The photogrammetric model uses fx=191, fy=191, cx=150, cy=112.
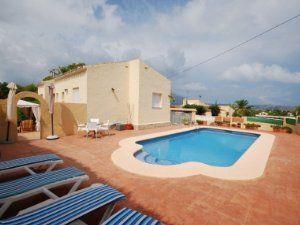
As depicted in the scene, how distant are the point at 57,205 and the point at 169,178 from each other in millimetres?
3642

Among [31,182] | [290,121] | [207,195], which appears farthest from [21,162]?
[290,121]

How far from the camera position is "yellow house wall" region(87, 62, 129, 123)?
46.1 ft

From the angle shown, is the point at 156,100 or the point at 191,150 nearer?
the point at 191,150

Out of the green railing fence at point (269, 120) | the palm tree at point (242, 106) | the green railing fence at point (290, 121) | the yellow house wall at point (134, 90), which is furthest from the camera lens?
the palm tree at point (242, 106)

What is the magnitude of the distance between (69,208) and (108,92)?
12.5m

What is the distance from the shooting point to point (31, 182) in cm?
425

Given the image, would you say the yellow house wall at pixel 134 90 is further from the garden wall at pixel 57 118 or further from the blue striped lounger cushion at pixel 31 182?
the blue striped lounger cushion at pixel 31 182

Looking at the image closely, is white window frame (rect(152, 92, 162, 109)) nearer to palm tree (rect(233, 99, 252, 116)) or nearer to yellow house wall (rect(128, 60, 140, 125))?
yellow house wall (rect(128, 60, 140, 125))

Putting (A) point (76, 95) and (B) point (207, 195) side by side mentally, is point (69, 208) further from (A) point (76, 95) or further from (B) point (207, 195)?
(A) point (76, 95)

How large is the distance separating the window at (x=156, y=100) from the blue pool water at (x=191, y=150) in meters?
3.97

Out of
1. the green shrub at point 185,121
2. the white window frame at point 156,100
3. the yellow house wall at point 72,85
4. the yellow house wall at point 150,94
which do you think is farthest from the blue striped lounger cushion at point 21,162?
the green shrub at point 185,121

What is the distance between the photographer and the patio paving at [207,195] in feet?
13.4

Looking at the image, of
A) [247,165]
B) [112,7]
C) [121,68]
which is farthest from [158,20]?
[247,165]

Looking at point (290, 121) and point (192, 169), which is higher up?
point (290, 121)
